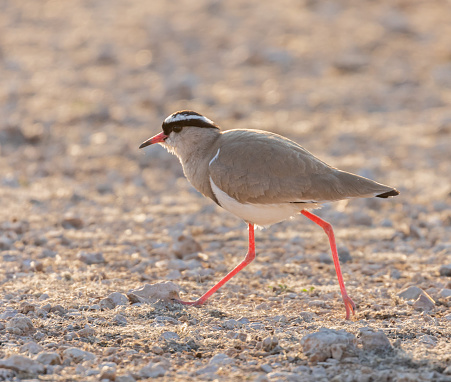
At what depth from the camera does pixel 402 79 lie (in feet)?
45.0

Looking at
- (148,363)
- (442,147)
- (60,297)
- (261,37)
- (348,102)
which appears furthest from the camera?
(261,37)

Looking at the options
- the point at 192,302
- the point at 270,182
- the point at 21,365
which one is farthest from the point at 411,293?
the point at 21,365

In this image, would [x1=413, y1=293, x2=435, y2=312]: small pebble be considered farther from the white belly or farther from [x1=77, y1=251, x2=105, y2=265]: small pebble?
[x1=77, y1=251, x2=105, y2=265]: small pebble

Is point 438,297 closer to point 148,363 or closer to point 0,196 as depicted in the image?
point 148,363

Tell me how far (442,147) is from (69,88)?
20.7 feet

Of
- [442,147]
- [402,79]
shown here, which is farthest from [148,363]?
[402,79]

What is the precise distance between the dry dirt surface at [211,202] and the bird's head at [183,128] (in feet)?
3.63

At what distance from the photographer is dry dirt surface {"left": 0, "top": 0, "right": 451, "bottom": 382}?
4.96m

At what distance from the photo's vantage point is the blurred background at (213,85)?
10148mm

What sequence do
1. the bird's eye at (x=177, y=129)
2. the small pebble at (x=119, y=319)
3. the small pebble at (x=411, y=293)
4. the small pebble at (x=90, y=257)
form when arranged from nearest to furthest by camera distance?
the small pebble at (x=119, y=319), the small pebble at (x=411, y=293), the bird's eye at (x=177, y=129), the small pebble at (x=90, y=257)

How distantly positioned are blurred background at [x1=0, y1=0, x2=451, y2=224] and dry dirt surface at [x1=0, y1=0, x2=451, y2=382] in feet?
0.16

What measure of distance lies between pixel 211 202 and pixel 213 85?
4.86 metres

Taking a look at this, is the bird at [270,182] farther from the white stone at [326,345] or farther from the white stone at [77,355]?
the white stone at [77,355]

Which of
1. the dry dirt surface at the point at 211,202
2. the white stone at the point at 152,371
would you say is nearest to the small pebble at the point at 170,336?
the dry dirt surface at the point at 211,202
